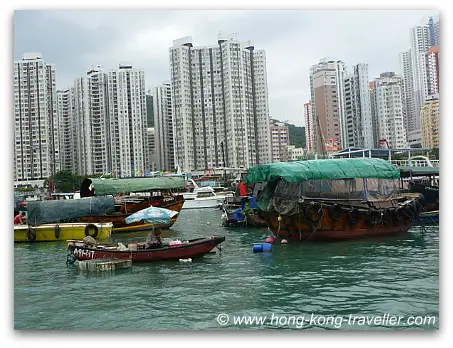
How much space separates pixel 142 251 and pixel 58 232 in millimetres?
8091

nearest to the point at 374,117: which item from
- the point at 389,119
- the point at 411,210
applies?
the point at 389,119

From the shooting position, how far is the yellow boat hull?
19.3 metres

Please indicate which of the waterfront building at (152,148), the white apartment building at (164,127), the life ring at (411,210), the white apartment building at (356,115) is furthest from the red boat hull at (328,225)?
the waterfront building at (152,148)

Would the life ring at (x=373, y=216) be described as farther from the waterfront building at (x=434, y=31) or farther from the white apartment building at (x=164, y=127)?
the white apartment building at (x=164, y=127)

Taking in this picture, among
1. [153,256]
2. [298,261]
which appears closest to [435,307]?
[298,261]

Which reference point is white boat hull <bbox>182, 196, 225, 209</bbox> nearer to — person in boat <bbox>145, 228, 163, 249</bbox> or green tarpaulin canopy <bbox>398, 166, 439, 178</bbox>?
green tarpaulin canopy <bbox>398, 166, 439, 178</bbox>

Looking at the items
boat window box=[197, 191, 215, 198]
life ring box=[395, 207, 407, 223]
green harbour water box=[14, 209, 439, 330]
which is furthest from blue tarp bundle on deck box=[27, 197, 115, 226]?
boat window box=[197, 191, 215, 198]

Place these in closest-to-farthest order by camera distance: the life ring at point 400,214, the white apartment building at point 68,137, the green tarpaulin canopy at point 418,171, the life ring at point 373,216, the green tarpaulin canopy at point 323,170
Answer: the green tarpaulin canopy at point 323,170 < the life ring at point 373,216 < the life ring at point 400,214 < the green tarpaulin canopy at point 418,171 < the white apartment building at point 68,137

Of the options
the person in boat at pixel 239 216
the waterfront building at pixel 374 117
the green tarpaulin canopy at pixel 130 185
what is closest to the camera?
the green tarpaulin canopy at pixel 130 185

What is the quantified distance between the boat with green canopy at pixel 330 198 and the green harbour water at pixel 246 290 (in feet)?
2.82

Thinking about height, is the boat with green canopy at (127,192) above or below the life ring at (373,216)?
above

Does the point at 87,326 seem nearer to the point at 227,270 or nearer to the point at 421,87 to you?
the point at 227,270

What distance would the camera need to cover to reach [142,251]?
41.9 ft

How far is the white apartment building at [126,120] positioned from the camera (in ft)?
201
